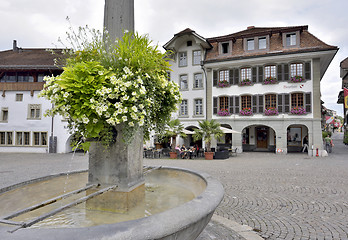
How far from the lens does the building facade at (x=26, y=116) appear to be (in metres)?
24.0

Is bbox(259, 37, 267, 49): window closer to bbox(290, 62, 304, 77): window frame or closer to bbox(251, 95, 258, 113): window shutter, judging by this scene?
bbox(290, 62, 304, 77): window frame

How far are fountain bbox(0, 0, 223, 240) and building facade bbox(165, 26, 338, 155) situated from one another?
1616cm

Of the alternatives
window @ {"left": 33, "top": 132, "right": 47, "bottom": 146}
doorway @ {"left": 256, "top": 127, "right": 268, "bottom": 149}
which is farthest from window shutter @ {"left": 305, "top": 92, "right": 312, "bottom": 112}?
window @ {"left": 33, "top": 132, "right": 47, "bottom": 146}

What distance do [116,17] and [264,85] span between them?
21190mm

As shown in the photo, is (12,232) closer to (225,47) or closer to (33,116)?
(225,47)

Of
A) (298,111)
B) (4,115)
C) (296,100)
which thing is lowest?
(4,115)

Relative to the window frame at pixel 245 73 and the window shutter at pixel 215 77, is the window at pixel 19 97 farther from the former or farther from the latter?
the window frame at pixel 245 73

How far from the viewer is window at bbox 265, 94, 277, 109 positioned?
2191cm

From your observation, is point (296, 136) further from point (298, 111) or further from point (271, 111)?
point (271, 111)

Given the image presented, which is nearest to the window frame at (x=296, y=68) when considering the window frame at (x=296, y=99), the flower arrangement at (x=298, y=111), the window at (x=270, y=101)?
the window frame at (x=296, y=99)

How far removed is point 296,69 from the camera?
68.9ft

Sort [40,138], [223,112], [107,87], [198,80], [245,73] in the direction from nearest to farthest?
1. [107,87]
2. [245,73]
3. [223,112]
4. [40,138]
5. [198,80]

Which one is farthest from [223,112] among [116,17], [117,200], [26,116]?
[117,200]

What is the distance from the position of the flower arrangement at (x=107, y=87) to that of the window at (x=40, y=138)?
977 inches
